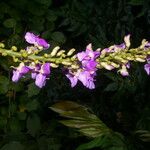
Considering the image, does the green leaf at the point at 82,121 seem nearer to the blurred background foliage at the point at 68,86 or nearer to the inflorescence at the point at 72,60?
the blurred background foliage at the point at 68,86

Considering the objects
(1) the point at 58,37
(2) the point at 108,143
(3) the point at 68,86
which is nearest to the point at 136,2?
(1) the point at 58,37

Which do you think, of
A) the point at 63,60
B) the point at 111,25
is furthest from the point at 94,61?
the point at 111,25

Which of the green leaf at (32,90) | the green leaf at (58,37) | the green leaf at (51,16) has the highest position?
the green leaf at (51,16)

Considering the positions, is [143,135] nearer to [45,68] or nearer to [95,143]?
[95,143]

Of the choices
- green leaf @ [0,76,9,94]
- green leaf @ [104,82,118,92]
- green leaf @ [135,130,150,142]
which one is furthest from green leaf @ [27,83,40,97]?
green leaf @ [135,130,150,142]

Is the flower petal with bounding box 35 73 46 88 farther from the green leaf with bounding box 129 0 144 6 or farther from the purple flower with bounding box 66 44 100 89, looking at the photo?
the green leaf with bounding box 129 0 144 6

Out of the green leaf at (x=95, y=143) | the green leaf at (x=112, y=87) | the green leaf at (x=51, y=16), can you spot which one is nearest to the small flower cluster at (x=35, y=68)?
the green leaf at (x=95, y=143)
